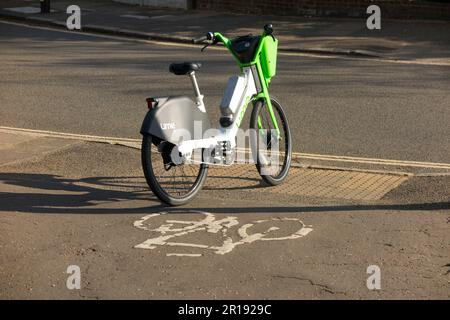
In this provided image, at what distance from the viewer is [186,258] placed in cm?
685

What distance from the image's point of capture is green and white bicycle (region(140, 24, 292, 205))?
7980 millimetres

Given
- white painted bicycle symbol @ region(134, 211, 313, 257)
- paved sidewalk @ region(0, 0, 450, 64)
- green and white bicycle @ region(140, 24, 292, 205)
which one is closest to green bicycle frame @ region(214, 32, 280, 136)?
green and white bicycle @ region(140, 24, 292, 205)

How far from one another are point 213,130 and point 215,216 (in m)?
0.91

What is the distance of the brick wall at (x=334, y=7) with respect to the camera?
21.9m

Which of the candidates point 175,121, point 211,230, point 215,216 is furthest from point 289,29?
Result: point 211,230

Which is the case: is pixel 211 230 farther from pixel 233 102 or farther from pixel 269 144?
pixel 269 144

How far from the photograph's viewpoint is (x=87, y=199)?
845cm

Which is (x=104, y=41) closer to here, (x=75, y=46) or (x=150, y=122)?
(x=75, y=46)

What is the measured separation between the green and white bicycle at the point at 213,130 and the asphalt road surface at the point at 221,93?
1.67 meters

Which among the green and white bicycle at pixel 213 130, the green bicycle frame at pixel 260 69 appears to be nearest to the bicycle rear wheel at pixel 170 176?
the green and white bicycle at pixel 213 130

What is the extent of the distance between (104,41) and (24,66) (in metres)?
3.77

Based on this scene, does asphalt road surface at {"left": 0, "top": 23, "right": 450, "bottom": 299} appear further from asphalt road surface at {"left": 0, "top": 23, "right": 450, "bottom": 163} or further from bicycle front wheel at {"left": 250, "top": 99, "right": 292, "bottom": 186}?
bicycle front wheel at {"left": 250, "top": 99, "right": 292, "bottom": 186}
